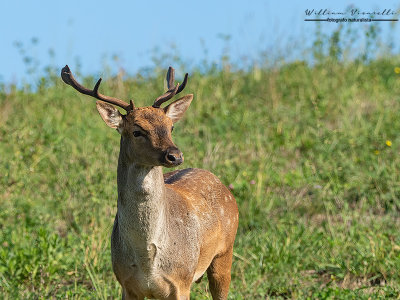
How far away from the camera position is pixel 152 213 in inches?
177

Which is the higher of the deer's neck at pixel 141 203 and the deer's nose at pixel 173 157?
the deer's nose at pixel 173 157

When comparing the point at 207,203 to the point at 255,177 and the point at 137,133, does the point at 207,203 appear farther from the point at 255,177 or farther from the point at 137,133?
the point at 255,177

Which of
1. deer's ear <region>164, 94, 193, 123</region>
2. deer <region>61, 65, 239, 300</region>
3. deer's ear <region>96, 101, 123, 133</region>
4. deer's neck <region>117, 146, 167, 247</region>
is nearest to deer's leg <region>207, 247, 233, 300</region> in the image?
deer <region>61, 65, 239, 300</region>

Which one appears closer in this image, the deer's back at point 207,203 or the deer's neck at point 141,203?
the deer's neck at point 141,203

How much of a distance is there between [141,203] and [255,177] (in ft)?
14.0

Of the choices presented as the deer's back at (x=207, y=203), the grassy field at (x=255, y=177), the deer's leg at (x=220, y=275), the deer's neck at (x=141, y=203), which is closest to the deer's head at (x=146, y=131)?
the deer's neck at (x=141, y=203)

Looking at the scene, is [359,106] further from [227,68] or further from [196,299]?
[196,299]

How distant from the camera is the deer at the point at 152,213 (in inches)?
172

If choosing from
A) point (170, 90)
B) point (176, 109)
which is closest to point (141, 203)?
point (176, 109)

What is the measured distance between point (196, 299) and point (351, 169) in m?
3.41

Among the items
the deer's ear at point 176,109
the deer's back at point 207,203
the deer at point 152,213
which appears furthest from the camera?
the deer's back at point 207,203

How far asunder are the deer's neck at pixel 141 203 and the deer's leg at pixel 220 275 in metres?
1.04

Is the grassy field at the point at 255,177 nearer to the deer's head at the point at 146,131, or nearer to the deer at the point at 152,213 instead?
the deer at the point at 152,213

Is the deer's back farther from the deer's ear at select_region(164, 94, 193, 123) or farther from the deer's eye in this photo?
the deer's eye
